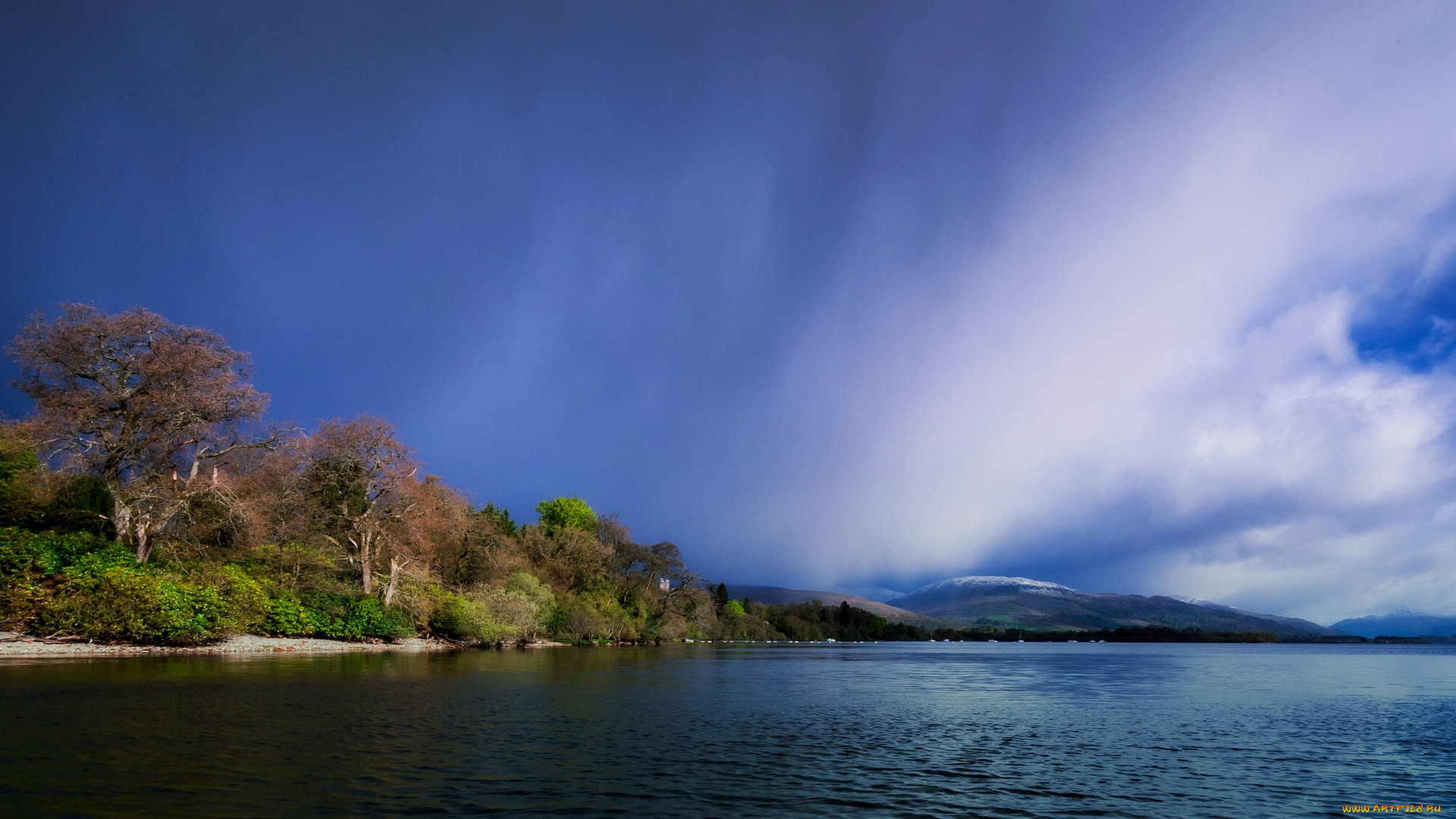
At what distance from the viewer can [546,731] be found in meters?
19.4

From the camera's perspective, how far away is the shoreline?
39312 mm

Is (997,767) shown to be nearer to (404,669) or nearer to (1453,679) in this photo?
(404,669)

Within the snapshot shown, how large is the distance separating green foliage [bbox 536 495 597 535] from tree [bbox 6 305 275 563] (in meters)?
81.3

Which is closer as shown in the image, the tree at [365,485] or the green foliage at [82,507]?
the green foliage at [82,507]

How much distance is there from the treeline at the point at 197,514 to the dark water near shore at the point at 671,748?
31.7 feet

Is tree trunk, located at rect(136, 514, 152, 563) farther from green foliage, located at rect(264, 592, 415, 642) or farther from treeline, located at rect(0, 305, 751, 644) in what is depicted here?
green foliage, located at rect(264, 592, 415, 642)

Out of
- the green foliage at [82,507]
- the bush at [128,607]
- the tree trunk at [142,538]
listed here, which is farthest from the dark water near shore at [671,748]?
the green foliage at [82,507]

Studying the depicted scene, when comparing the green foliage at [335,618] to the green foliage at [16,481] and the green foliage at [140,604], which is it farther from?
the green foliage at [16,481]

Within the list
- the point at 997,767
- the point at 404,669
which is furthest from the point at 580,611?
the point at 997,767

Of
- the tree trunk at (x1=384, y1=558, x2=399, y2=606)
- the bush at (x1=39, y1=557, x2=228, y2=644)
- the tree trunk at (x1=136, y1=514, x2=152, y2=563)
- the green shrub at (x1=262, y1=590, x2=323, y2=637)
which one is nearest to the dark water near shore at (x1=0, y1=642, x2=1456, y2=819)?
the bush at (x1=39, y1=557, x2=228, y2=644)

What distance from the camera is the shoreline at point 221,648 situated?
39312 millimetres

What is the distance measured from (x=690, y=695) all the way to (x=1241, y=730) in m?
19.2

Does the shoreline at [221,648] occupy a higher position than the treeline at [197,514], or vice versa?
the treeline at [197,514]

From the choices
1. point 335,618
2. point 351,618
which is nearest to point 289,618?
point 335,618
